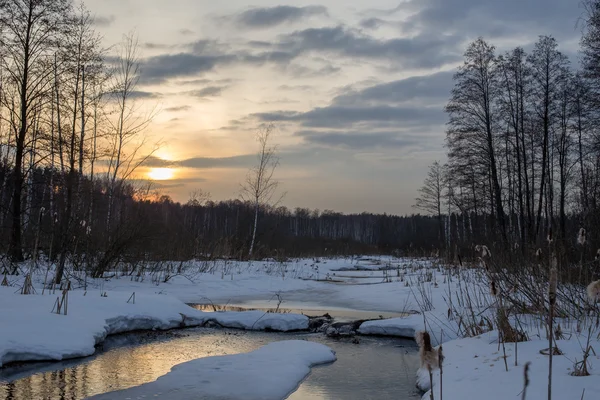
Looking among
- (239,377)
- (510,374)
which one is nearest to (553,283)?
(510,374)

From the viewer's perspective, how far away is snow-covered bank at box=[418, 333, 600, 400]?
3.12 m

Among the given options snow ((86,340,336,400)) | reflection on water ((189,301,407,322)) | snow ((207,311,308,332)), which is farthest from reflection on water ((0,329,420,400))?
reflection on water ((189,301,407,322))

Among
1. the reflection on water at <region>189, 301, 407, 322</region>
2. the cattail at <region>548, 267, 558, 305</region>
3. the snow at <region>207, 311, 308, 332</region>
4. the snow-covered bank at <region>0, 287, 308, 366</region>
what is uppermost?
the cattail at <region>548, 267, 558, 305</region>

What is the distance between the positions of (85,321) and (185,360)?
1.72m

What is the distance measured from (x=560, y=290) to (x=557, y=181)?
929 inches

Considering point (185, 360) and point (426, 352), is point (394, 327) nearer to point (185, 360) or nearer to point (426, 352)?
point (185, 360)

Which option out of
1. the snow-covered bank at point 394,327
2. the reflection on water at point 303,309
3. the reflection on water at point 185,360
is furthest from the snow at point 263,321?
the reflection on water at point 303,309

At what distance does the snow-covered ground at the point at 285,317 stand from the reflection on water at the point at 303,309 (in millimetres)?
152

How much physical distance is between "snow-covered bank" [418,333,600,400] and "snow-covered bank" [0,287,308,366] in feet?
12.5

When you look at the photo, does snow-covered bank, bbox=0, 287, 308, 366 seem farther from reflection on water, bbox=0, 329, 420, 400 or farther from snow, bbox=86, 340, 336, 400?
snow, bbox=86, 340, 336, 400

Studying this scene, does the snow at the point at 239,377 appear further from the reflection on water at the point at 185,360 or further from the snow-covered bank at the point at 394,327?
the snow-covered bank at the point at 394,327

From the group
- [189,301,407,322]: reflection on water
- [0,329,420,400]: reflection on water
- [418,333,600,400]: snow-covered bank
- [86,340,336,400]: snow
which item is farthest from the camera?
[189,301,407,322]: reflection on water

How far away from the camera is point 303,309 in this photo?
399 inches

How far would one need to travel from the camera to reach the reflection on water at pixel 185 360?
4273 millimetres
